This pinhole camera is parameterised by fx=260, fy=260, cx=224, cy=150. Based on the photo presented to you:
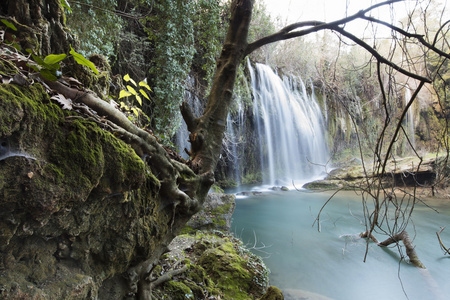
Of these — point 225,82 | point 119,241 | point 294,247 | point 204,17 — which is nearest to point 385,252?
point 294,247

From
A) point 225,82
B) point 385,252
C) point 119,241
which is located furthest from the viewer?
point 385,252

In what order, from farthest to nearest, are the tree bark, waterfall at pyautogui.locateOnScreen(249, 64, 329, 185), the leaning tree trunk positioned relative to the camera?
waterfall at pyautogui.locateOnScreen(249, 64, 329, 185) < the tree bark < the leaning tree trunk

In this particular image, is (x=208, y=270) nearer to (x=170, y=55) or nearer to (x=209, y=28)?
(x=170, y=55)

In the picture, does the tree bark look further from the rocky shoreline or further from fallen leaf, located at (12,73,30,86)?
fallen leaf, located at (12,73,30,86)

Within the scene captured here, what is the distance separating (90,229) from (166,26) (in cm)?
581

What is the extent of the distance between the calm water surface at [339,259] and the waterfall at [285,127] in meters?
6.44

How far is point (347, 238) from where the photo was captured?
22.1 feet

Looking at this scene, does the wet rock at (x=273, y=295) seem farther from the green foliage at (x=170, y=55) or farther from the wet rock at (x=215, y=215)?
the green foliage at (x=170, y=55)

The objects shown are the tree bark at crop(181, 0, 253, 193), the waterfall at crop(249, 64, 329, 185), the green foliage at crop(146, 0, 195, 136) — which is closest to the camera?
the tree bark at crop(181, 0, 253, 193)

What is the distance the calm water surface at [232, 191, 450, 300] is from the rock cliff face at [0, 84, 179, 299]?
253 cm

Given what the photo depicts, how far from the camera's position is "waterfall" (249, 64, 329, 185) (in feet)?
46.2

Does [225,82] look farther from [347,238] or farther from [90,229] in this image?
[347,238]

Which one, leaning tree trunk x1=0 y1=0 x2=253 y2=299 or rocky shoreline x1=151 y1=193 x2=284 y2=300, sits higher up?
leaning tree trunk x1=0 y1=0 x2=253 y2=299

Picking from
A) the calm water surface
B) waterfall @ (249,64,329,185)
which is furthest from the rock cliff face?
waterfall @ (249,64,329,185)
